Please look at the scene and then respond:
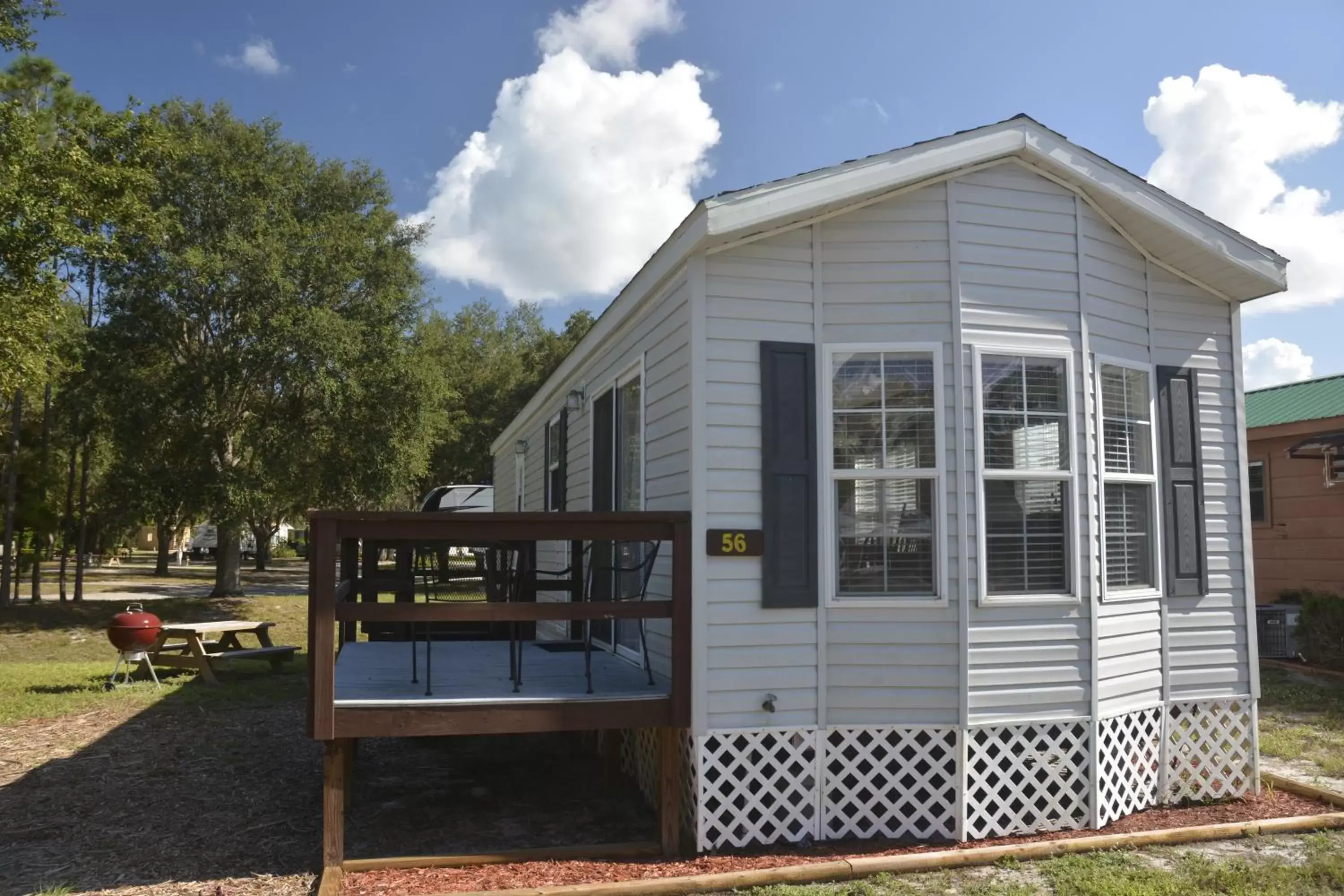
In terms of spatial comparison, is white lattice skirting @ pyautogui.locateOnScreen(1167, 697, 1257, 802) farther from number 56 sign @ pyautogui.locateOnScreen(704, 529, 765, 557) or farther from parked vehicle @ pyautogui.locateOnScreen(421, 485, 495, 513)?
parked vehicle @ pyautogui.locateOnScreen(421, 485, 495, 513)

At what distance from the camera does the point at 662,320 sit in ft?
19.1

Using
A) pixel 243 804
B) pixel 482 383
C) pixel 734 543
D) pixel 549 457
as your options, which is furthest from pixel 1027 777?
pixel 482 383

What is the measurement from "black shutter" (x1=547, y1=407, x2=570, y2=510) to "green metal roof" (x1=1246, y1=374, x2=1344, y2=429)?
8.68 m

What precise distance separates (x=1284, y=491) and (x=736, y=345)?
34.5 ft

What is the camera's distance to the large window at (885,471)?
17.2ft

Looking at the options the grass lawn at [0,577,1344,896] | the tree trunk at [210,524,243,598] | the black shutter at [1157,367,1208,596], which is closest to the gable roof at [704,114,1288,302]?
the black shutter at [1157,367,1208,596]

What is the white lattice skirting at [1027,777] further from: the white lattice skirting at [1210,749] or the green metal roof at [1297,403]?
the green metal roof at [1297,403]

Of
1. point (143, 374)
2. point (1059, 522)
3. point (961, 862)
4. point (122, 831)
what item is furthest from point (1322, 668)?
point (143, 374)

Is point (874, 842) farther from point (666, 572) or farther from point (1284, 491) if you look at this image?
point (1284, 491)

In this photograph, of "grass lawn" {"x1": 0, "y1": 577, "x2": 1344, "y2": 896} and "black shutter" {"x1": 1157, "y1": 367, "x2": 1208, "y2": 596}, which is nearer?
"grass lawn" {"x1": 0, "y1": 577, "x2": 1344, "y2": 896}

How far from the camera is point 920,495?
528 centimetres

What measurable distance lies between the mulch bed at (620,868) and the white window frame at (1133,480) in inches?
52.1

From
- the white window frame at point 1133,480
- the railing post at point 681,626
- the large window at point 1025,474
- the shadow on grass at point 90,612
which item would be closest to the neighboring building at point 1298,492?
the white window frame at point 1133,480

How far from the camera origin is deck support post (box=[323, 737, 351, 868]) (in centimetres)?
473
